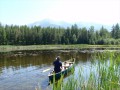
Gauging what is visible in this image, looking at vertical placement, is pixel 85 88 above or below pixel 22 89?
above

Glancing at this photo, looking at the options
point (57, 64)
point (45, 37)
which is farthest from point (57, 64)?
point (45, 37)

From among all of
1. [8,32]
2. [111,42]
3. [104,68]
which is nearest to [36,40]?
[8,32]

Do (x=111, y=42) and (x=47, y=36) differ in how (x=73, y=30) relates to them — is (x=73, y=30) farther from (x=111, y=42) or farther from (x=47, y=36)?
(x=111, y=42)

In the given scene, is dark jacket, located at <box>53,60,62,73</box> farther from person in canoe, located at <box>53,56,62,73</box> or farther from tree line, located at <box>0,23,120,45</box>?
tree line, located at <box>0,23,120,45</box>

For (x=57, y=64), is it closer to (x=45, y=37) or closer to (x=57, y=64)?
(x=57, y=64)

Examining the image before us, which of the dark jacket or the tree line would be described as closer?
the dark jacket

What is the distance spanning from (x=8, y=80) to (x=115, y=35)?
107 m

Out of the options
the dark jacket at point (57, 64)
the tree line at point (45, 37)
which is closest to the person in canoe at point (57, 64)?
the dark jacket at point (57, 64)

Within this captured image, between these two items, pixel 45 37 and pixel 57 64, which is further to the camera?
pixel 45 37

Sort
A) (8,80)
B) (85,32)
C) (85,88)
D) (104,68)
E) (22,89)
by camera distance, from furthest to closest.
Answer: (85,32) → (8,80) → (22,89) → (104,68) → (85,88)

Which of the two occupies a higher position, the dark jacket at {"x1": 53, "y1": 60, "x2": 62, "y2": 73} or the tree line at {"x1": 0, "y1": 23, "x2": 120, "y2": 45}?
the tree line at {"x1": 0, "y1": 23, "x2": 120, "y2": 45}

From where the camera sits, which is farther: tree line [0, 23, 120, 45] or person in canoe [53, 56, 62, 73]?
tree line [0, 23, 120, 45]

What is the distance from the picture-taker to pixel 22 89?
19.3 meters

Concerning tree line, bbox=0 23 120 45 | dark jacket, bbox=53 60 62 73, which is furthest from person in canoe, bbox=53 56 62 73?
tree line, bbox=0 23 120 45
